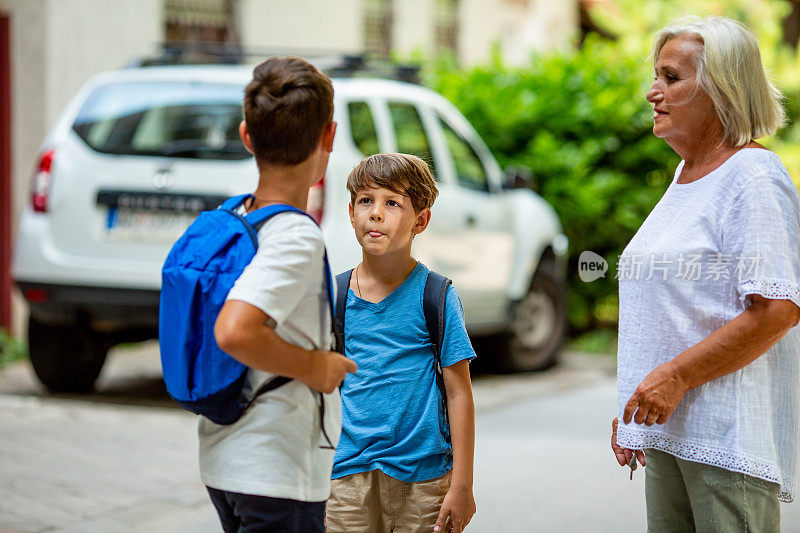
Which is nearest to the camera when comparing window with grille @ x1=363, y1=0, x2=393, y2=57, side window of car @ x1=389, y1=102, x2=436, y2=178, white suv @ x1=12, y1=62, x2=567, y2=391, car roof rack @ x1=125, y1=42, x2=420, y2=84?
white suv @ x1=12, y1=62, x2=567, y2=391

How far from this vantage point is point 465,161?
8594 millimetres

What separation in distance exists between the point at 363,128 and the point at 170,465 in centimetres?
255

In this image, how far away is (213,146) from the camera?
6.80 meters

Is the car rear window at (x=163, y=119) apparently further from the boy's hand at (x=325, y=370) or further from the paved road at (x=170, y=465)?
the boy's hand at (x=325, y=370)

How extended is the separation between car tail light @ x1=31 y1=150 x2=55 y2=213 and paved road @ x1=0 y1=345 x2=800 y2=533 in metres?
1.24

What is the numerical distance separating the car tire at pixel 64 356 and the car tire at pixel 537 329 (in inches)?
127

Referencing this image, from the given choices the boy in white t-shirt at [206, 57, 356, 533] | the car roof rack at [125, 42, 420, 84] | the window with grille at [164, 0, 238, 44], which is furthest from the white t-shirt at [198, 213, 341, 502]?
the window with grille at [164, 0, 238, 44]

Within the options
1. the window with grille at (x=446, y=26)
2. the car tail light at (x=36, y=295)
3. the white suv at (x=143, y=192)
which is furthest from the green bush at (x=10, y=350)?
the window with grille at (x=446, y=26)

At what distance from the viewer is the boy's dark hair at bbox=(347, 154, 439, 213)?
2.79 meters

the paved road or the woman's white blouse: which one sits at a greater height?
the woman's white blouse

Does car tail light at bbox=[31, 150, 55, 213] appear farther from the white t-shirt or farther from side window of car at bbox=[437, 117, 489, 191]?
the white t-shirt

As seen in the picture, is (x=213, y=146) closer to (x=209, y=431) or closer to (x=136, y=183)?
(x=136, y=183)

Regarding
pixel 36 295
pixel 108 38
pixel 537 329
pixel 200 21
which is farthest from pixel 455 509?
pixel 200 21

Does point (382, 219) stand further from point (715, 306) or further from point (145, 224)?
point (145, 224)
